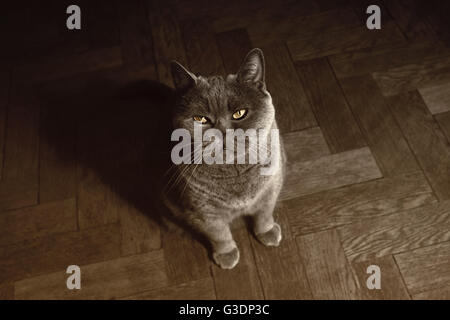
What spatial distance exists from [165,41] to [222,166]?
33.8 inches

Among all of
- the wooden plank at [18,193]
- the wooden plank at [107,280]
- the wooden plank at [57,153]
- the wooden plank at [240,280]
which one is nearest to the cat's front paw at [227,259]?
the wooden plank at [240,280]

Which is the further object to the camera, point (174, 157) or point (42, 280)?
point (42, 280)

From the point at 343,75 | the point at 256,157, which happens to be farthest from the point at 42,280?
the point at 343,75

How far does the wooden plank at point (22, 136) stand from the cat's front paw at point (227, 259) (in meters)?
0.67

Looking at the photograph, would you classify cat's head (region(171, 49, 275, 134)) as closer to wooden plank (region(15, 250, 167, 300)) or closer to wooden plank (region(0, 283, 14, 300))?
wooden plank (region(15, 250, 167, 300))

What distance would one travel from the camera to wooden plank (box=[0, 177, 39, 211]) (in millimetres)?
1145

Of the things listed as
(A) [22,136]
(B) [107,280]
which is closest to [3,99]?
(A) [22,136]

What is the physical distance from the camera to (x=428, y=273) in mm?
953

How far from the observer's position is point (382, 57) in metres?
1.31

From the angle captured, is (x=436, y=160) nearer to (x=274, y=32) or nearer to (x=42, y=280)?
(x=274, y=32)

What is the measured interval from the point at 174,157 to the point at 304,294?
501 millimetres

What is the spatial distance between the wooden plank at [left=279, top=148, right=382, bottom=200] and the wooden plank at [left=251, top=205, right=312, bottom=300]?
139mm

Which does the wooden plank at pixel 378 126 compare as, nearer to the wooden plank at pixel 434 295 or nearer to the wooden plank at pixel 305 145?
the wooden plank at pixel 305 145

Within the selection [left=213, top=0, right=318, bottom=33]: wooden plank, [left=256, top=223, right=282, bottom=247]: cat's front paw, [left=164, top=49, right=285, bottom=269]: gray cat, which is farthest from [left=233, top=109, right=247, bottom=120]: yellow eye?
[left=213, top=0, right=318, bottom=33]: wooden plank
